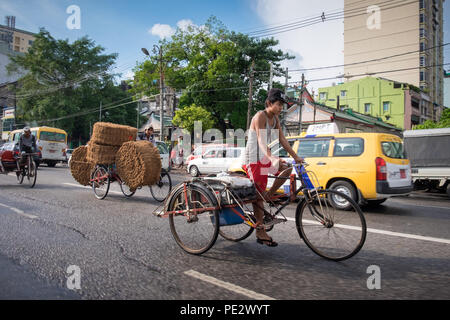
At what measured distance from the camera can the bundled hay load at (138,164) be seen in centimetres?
679

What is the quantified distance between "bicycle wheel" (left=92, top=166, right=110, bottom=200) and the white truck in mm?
10122

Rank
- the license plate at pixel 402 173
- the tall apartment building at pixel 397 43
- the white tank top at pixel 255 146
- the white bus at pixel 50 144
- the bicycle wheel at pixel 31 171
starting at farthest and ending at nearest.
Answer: the tall apartment building at pixel 397 43
the white bus at pixel 50 144
the bicycle wheel at pixel 31 171
the license plate at pixel 402 173
the white tank top at pixel 255 146

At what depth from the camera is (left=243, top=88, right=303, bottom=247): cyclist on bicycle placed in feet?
12.8

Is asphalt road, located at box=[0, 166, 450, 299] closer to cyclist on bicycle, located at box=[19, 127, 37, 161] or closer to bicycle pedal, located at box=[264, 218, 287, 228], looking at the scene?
bicycle pedal, located at box=[264, 218, 287, 228]

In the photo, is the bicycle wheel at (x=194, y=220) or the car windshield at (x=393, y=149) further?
the car windshield at (x=393, y=149)

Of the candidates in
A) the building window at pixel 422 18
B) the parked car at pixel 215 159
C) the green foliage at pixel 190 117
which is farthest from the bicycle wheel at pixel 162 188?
the building window at pixel 422 18

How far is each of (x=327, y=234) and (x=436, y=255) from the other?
1408mm

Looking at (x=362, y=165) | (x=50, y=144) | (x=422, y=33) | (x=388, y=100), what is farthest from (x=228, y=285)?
(x=422, y=33)

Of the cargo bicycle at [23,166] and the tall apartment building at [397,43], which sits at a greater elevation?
the tall apartment building at [397,43]

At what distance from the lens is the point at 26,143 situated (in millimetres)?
9766

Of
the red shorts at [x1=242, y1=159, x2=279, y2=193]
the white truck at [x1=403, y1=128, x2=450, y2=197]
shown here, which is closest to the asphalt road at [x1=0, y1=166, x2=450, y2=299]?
the red shorts at [x1=242, y1=159, x2=279, y2=193]

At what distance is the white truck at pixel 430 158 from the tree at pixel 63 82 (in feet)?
129

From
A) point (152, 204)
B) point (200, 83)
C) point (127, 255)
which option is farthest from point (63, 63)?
point (127, 255)

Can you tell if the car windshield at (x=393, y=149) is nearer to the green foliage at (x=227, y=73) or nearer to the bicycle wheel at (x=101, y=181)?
the bicycle wheel at (x=101, y=181)
